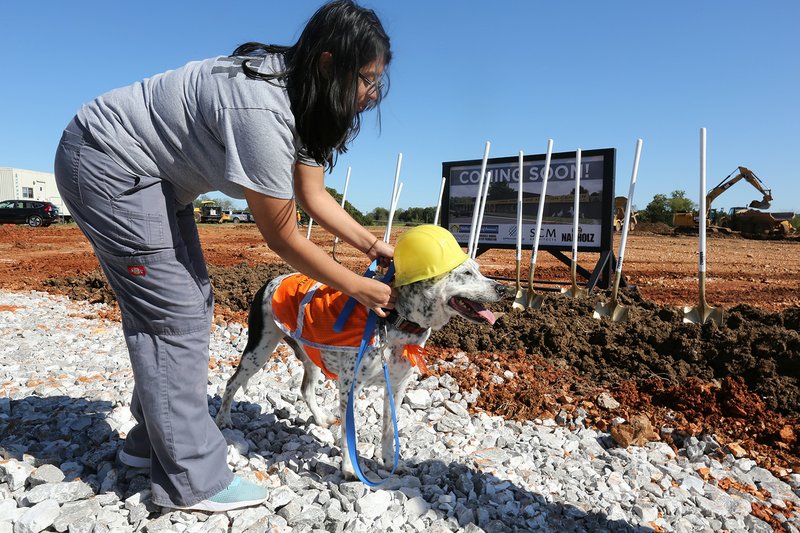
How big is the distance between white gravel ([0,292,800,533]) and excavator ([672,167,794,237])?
23.6m

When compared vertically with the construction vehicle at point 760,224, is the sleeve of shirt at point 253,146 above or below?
below

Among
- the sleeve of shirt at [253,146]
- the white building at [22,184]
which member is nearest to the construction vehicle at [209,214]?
the white building at [22,184]

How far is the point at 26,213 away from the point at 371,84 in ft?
113

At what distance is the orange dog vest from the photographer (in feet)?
9.73

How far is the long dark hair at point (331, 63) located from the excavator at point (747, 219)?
25259mm

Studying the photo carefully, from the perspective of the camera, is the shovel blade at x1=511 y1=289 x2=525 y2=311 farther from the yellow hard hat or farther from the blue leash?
the yellow hard hat

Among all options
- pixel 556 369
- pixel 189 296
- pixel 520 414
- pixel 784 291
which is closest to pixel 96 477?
pixel 189 296

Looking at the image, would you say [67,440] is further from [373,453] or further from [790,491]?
[790,491]

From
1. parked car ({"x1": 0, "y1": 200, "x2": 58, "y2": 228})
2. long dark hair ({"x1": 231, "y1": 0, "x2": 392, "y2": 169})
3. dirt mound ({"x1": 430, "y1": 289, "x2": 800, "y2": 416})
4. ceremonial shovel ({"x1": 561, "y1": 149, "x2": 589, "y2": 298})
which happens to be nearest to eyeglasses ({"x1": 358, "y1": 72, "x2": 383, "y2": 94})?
long dark hair ({"x1": 231, "y1": 0, "x2": 392, "y2": 169})

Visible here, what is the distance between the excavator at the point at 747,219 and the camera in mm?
23609

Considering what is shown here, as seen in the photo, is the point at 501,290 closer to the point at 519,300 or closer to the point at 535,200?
the point at 519,300

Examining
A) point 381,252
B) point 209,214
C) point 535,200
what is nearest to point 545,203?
point 535,200

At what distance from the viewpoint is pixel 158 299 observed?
2.25m

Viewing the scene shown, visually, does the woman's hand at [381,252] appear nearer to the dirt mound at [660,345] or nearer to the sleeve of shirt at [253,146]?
the sleeve of shirt at [253,146]
